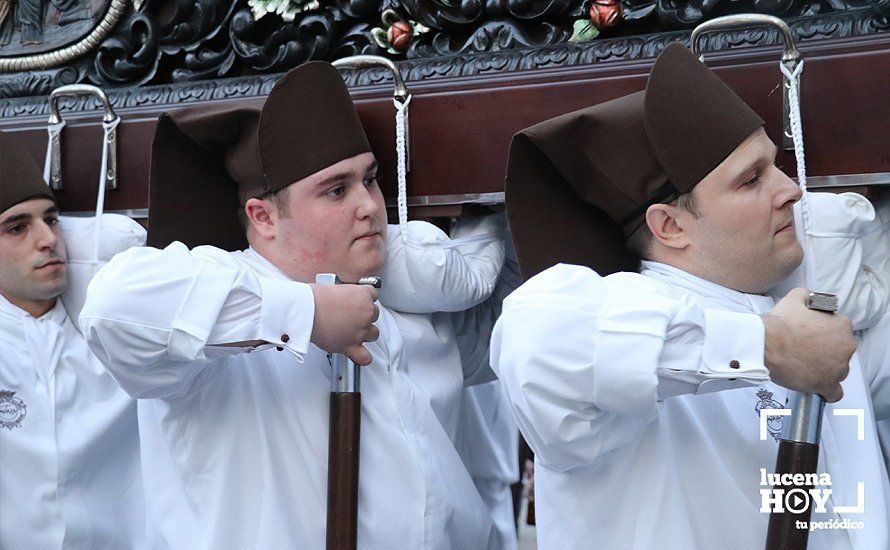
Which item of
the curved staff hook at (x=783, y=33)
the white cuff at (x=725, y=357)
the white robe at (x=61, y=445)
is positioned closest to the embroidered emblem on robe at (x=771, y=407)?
the white cuff at (x=725, y=357)

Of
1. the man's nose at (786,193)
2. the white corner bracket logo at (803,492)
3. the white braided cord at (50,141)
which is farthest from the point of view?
the white braided cord at (50,141)

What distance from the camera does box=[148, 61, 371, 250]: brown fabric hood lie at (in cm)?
215

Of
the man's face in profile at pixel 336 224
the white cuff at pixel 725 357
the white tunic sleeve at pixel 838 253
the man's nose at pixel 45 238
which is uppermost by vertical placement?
the man's nose at pixel 45 238

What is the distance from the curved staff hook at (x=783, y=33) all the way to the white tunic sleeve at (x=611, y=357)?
0.49 metres

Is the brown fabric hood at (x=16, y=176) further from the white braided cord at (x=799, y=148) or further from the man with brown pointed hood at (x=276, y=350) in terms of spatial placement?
the white braided cord at (x=799, y=148)

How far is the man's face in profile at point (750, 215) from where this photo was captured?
1.77m

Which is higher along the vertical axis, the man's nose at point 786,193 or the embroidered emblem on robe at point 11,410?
the man's nose at point 786,193

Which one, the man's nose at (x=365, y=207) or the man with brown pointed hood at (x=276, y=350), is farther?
the man's nose at (x=365, y=207)

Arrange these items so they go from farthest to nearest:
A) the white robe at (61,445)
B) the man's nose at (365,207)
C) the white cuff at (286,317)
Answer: the white robe at (61,445)
the man's nose at (365,207)
the white cuff at (286,317)

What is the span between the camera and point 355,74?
2.36 meters

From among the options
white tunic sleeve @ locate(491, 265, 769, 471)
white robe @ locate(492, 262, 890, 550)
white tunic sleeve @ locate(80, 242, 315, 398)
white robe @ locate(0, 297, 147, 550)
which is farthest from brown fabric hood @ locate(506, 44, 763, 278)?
white robe @ locate(0, 297, 147, 550)

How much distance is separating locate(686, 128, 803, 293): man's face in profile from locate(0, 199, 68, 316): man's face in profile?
1.43m

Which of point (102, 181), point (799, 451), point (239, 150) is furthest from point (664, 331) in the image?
point (102, 181)

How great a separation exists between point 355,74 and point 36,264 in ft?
2.67
